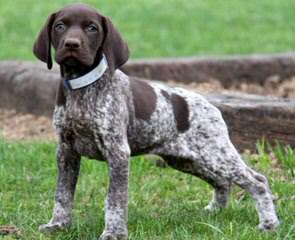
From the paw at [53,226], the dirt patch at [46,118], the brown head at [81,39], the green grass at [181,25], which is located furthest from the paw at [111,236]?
the green grass at [181,25]

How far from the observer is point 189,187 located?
702 cm

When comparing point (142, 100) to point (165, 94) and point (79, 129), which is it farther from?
point (79, 129)

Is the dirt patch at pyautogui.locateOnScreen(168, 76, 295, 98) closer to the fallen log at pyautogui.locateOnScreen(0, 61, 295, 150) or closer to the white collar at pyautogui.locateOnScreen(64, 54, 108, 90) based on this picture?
the fallen log at pyautogui.locateOnScreen(0, 61, 295, 150)

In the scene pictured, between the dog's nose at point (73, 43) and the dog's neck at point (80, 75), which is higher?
the dog's nose at point (73, 43)

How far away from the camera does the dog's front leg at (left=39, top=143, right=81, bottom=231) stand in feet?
18.7

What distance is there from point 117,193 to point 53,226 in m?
0.51

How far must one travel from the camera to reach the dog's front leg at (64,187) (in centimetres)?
571

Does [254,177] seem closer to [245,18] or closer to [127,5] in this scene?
[245,18]

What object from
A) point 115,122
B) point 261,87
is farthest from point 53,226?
point 261,87

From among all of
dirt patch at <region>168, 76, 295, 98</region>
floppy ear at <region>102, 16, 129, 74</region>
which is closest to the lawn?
floppy ear at <region>102, 16, 129, 74</region>

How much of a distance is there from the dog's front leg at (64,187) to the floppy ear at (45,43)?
570 millimetres

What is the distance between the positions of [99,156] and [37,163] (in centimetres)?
204

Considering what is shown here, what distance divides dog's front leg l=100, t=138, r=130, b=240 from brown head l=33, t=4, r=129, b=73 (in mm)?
500

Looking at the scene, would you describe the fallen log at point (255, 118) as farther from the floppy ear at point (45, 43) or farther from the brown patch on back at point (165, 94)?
the floppy ear at point (45, 43)
